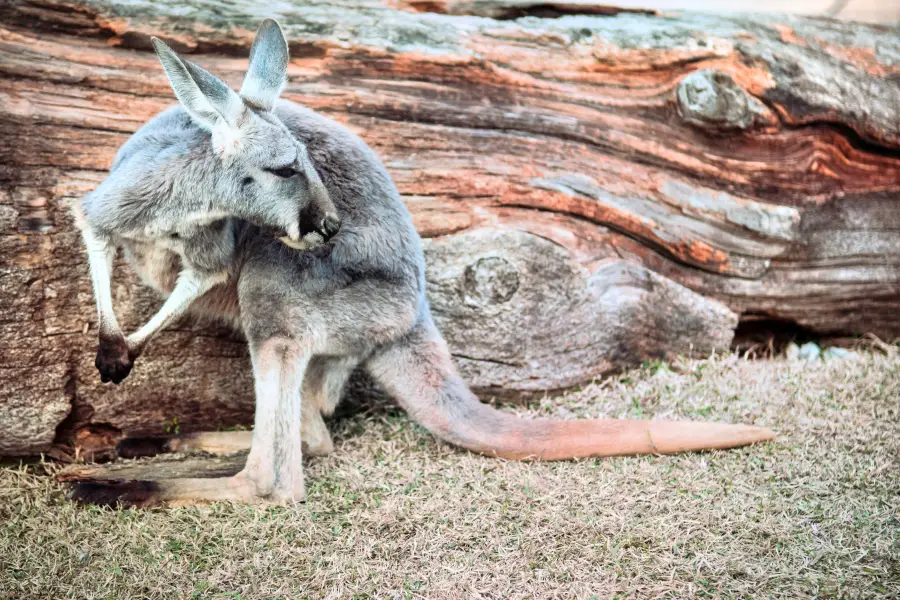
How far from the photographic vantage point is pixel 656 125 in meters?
4.03

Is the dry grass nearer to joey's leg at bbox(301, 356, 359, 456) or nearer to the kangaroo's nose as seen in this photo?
joey's leg at bbox(301, 356, 359, 456)

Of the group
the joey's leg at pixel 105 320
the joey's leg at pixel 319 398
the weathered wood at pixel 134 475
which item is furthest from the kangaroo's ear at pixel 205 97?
the weathered wood at pixel 134 475

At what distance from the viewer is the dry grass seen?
2.30 m

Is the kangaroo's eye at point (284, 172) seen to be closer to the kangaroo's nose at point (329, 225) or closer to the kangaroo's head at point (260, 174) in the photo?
the kangaroo's head at point (260, 174)

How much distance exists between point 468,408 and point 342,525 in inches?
27.9

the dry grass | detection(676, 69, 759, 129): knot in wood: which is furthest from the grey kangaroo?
detection(676, 69, 759, 129): knot in wood

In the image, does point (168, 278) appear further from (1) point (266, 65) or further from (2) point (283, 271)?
(1) point (266, 65)

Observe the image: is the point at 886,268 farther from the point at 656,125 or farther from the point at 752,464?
the point at 752,464

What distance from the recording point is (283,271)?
286cm

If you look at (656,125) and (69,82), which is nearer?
(69,82)

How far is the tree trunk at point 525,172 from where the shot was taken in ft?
9.99

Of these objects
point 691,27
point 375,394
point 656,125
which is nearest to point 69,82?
point 375,394

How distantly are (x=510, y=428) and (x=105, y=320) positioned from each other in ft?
5.35

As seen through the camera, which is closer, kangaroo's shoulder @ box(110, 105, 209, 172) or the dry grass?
the dry grass
